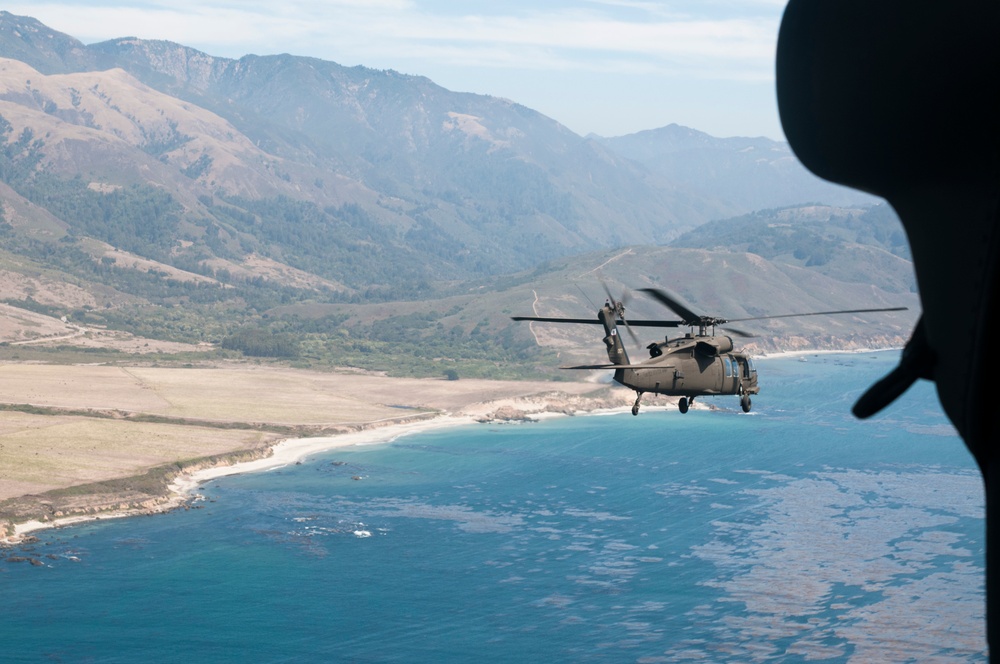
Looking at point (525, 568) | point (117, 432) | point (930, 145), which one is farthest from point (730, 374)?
point (117, 432)

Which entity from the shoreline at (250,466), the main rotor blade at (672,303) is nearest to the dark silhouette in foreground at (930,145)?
the main rotor blade at (672,303)

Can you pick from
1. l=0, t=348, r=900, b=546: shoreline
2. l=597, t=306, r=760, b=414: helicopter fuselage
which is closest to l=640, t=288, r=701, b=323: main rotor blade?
l=597, t=306, r=760, b=414: helicopter fuselage

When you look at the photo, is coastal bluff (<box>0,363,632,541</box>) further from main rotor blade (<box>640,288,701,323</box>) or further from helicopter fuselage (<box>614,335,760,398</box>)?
main rotor blade (<box>640,288,701,323</box>)

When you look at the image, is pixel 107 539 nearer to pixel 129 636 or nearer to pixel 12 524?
pixel 12 524

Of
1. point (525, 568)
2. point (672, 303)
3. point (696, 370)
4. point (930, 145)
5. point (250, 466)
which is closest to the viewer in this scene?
point (930, 145)

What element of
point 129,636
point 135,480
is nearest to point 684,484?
point 135,480

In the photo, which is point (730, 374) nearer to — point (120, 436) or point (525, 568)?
point (525, 568)
